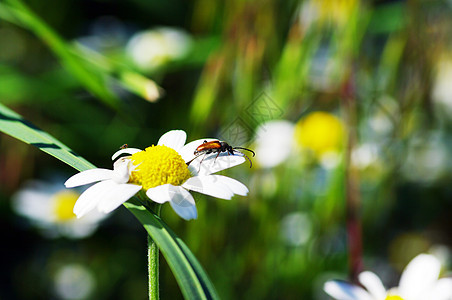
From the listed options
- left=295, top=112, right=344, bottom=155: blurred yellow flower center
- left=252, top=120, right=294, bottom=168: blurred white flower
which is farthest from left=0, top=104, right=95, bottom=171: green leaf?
left=295, top=112, right=344, bottom=155: blurred yellow flower center

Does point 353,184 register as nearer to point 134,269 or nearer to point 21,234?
point 134,269

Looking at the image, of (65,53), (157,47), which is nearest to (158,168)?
(65,53)

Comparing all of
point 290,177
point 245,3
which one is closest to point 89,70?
point 245,3

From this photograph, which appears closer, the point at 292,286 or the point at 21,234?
the point at 292,286

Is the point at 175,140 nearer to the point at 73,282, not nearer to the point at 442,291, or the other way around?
the point at 442,291

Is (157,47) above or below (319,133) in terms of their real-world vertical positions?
above

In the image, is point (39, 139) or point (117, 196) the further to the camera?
point (39, 139)
